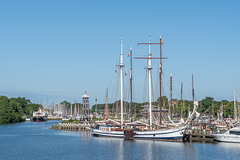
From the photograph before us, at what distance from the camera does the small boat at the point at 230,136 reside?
8031 cm

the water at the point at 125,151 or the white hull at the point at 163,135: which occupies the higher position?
the white hull at the point at 163,135

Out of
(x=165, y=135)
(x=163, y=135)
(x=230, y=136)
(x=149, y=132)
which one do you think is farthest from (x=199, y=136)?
(x=149, y=132)

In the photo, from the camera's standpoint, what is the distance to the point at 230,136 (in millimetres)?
81062

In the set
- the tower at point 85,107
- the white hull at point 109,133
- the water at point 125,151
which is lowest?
the water at point 125,151

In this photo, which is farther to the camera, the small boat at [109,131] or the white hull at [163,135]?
the small boat at [109,131]

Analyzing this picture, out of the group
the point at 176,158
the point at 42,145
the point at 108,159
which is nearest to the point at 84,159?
the point at 108,159

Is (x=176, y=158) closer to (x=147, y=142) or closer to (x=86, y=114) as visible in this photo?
(x=147, y=142)

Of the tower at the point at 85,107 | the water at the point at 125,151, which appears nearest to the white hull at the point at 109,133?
the water at the point at 125,151

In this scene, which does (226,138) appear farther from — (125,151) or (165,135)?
(125,151)

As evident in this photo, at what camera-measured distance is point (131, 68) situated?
104062mm

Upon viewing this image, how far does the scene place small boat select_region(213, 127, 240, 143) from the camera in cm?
8031

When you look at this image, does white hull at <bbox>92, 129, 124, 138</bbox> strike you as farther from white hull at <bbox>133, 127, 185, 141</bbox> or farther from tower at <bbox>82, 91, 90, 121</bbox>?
tower at <bbox>82, 91, 90, 121</bbox>

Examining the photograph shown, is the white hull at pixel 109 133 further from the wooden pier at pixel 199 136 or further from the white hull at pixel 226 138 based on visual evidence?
the white hull at pixel 226 138

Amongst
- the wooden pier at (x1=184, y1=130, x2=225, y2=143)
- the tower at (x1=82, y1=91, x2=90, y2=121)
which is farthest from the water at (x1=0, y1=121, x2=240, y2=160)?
the tower at (x1=82, y1=91, x2=90, y2=121)
